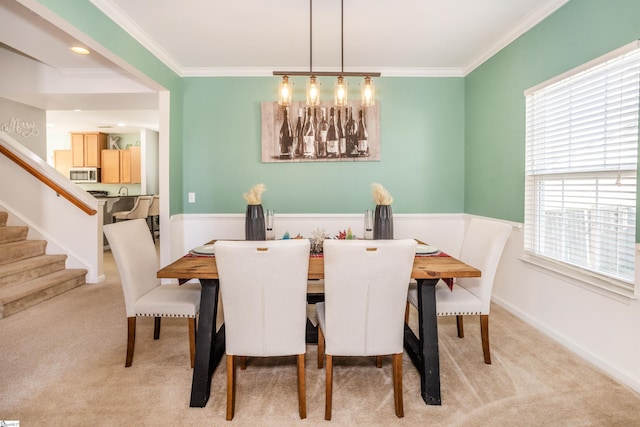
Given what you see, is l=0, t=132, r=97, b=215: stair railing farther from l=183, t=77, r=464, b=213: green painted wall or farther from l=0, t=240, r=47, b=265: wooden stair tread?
l=183, t=77, r=464, b=213: green painted wall

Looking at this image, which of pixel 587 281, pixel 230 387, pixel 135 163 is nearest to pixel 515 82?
pixel 587 281

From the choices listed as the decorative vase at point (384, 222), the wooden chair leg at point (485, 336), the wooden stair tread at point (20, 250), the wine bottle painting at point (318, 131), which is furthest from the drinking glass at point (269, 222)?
the wooden stair tread at point (20, 250)

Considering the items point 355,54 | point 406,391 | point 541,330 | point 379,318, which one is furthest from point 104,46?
point 541,330

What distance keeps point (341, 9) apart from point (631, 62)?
1860 mm

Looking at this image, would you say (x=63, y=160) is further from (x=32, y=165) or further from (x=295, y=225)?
(x=295, y=225)

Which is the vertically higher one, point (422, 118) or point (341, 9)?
point (341, 9)

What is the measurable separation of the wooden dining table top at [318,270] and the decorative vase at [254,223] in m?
0.37

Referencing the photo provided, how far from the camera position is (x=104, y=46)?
8.75 ft

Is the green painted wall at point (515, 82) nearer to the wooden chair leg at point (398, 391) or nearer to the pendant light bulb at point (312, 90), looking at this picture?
the pendant light bulb at point (312, 90)

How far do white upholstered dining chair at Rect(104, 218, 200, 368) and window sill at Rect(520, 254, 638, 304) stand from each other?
254 centimetres

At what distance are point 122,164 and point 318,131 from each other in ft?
23.1

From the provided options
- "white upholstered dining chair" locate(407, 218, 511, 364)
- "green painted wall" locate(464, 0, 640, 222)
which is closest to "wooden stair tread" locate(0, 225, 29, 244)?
"white upholstered dining chair" locate(407, 218, 511, 364)

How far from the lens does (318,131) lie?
4.01 metres

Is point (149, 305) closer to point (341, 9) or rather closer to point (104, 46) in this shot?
point (104, 46)
